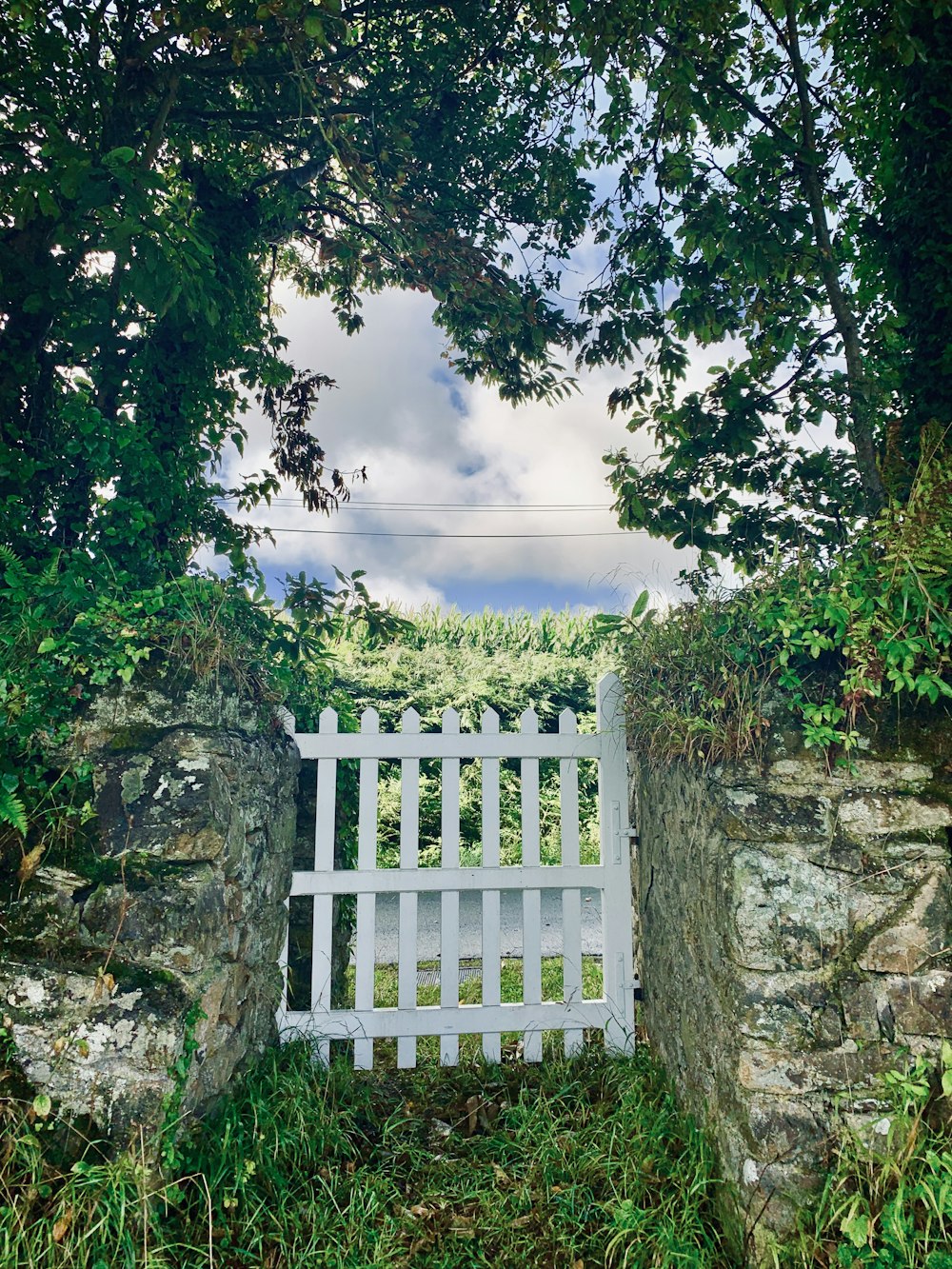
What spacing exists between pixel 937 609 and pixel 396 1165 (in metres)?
2.69

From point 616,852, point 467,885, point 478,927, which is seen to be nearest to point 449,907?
point 467,885

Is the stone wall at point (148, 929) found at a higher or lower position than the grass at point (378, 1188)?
higher

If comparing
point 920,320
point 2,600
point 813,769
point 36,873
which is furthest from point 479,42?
point 36,873

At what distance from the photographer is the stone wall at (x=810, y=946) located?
2.40 m

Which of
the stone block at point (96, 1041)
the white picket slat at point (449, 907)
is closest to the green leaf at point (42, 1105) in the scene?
the stone block at point (96, 1041)

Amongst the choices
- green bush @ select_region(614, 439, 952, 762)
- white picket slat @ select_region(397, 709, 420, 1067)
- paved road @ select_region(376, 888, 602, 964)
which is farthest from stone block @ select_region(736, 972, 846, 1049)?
paved road @ select_region(376, 888, 602, 964)

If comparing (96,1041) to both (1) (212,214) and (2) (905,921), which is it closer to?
(2) (905,921)

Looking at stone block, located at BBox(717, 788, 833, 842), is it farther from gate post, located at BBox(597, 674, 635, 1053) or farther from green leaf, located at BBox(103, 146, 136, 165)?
green leaf, located at BBox(103, 146, 136, 165)

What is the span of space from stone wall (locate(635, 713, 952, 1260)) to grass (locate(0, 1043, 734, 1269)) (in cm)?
28

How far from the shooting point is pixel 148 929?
8.34ft

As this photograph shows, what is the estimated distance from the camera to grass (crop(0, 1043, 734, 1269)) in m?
2.21

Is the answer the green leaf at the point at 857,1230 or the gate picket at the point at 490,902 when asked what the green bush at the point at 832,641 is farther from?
the green leaf at the point at 857,1230

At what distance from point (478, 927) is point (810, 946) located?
5189 millimetres

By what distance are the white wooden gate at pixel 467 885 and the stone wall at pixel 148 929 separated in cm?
55
